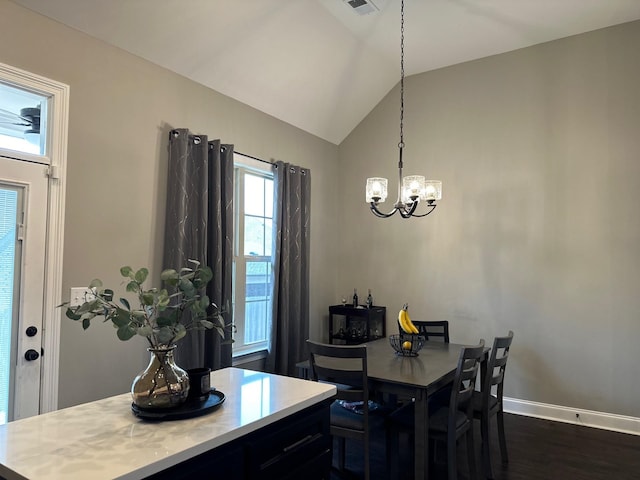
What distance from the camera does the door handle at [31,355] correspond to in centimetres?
250

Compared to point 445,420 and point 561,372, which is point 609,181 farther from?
point 445,420

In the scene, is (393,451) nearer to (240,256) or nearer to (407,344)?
(407,344)

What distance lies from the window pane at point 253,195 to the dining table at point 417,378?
5.99 feet

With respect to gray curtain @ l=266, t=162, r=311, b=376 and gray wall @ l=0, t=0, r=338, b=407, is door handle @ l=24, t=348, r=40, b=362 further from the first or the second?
gray curtain @ l=266, t=162, r=311, b=376

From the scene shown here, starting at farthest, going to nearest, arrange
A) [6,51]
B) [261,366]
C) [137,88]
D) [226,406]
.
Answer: [261,366] < [137,88] < [6,51] < [226,406]

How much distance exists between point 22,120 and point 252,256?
220cm

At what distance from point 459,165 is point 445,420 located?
9.37ft

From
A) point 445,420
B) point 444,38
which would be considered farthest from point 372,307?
point 444,38

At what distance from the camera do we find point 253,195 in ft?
14.2

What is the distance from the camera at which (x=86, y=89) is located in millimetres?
2842

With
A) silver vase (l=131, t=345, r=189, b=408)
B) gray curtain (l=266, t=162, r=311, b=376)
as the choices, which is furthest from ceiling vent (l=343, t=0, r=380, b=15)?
silver vase (l=131, t=345, r=189, b=408)

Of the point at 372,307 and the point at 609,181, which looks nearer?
the point at 609,181

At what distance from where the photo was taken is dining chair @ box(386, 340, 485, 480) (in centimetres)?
261

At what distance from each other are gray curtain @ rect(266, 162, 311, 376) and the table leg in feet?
6.39
